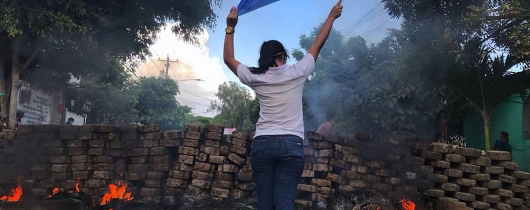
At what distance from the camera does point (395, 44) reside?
30.1 ft

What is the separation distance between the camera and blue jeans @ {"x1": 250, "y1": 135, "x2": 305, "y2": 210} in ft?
7.03

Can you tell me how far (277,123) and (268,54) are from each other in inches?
16.7

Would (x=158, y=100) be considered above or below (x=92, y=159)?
above

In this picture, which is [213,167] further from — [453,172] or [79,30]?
[79,30]

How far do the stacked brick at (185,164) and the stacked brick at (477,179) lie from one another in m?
3.38

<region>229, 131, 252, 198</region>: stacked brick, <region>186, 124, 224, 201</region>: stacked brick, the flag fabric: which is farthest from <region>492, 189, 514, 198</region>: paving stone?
the flag fabric

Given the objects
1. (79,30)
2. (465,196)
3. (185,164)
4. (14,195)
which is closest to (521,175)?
(465,196)

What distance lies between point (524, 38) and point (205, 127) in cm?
482

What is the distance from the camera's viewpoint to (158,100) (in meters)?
29.5

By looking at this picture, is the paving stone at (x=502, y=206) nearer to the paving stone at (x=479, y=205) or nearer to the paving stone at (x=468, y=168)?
the paving stone at (x=479, y=205)

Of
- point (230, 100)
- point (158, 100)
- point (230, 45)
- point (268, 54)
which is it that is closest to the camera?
point (268, 54)

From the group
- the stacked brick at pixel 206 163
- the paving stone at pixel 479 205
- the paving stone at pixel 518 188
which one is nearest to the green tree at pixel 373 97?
the paving stone at pixel 518 188

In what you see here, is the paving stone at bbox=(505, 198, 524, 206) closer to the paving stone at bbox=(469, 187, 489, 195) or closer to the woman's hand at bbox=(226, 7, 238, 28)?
the paving stone at bbox=(469, 187, 489, 195)

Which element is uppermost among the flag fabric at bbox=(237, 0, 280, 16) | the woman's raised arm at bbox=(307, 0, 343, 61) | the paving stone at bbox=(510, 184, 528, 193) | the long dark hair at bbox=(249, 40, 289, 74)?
the flag fabric at bbox=(237, 0, 280, 16)
